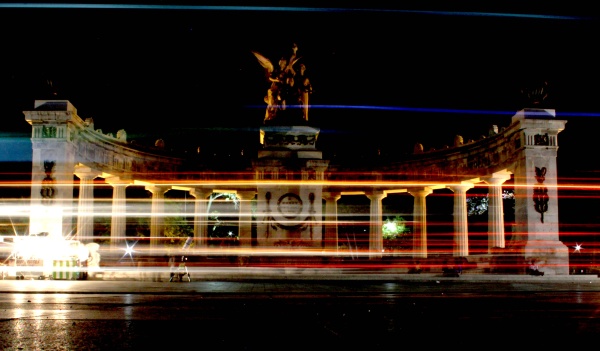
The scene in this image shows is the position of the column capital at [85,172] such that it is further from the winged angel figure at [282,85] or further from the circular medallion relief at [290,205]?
the circular medallion relief at [290,205]

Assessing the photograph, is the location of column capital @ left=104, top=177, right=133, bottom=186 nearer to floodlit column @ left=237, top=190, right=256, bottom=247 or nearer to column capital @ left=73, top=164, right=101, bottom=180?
Answer: column capital @ left=73, top=164, right=101, bottom=180

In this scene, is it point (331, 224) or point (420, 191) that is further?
point (331, 224)

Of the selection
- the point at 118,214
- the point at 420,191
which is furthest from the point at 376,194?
the point at 118,214

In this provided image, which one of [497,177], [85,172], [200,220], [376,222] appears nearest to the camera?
[85,172]

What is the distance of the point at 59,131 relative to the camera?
3981 centimetres

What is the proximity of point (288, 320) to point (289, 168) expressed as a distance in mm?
28356

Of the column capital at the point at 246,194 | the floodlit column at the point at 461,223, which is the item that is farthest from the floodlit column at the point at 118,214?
the floodlit column at the point at 461,223

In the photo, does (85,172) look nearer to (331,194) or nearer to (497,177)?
(331,194)

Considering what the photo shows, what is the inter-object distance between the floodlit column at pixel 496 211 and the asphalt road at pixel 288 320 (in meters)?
23.5

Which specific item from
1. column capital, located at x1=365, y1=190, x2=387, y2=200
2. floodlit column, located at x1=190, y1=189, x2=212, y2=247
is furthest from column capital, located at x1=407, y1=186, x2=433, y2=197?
floodlit column, located at x1=190, y1=189, x2=212, y2=247

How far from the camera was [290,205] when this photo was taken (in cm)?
4203

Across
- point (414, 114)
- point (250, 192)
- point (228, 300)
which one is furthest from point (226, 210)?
point (228, 300)

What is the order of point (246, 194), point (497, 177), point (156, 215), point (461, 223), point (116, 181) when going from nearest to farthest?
point (497, 177) < point (116, 181) < point (461, 223) < point (156, 215) < point (246, 194)

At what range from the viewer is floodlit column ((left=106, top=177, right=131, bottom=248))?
49.1m
